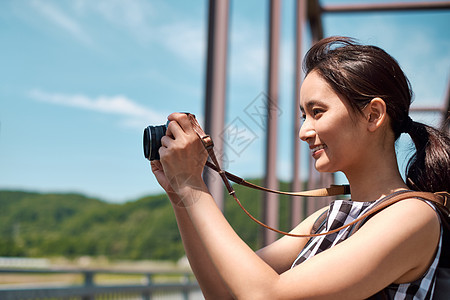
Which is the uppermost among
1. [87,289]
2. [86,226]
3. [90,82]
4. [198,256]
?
[90,82]

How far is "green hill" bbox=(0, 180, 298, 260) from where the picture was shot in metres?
38.9

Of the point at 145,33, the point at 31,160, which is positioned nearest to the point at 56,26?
the point at 145,33

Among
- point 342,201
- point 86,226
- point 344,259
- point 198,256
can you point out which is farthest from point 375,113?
point 86,226

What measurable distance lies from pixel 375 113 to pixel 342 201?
16 cm

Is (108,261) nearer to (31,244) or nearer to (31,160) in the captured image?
(31,244)

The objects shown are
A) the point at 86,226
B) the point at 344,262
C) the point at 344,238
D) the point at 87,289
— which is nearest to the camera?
the point at 344,262

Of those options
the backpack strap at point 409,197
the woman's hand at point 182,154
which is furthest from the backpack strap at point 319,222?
the woman's hand at point 182,154

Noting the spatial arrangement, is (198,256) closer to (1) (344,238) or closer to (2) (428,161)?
(1) (344,238)

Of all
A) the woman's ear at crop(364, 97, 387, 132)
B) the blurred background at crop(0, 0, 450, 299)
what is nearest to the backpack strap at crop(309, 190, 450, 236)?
the woman's ear at crop(364, 97, 387, 132)

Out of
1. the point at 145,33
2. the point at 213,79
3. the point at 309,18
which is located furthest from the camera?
the point at 145,33

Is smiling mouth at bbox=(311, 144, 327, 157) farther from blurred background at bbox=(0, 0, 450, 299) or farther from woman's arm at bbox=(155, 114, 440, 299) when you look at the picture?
Result: blurred background at bbox=(0, 0, 450, 299)

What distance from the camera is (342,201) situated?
95cm

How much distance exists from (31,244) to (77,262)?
3565mm

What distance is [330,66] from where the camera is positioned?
925mm
